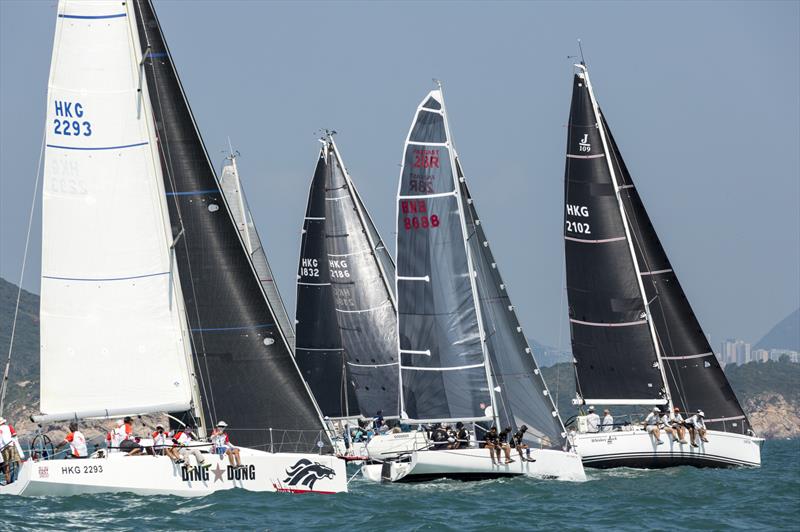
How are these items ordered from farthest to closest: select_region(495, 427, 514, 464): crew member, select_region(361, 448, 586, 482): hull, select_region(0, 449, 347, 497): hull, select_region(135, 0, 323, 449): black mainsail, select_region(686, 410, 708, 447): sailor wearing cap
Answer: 1. select_region(686, 410, 708, 447): sailor wearing cap
2. select_region(495, 427, 514, 464): crew member
3. select_region(361, 448, 586, 482): hull
4. select_region(135, 0, 323, 449): black mainsail
5. select_region(0, 449, 347, 497): hull

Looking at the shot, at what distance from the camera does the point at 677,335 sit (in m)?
38.3

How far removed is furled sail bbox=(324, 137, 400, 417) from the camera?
43.5 m

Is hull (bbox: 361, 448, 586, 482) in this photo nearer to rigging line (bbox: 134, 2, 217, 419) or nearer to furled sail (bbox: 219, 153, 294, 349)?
rigging line (bbox: 134, 2, 217, 419)

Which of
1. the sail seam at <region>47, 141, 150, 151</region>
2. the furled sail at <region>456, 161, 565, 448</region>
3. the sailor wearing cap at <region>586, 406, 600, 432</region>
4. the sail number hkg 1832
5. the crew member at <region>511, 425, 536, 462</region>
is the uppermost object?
the sail seam at <region>47, 141, 150, 151</region>

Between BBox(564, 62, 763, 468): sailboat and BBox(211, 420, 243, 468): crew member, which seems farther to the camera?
BBox(564, 62, 763, 468): sailboat

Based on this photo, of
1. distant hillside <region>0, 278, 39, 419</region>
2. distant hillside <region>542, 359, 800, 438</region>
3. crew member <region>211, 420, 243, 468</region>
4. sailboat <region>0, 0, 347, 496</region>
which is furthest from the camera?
distant hillside <region>542, 359, 800, 438</region>

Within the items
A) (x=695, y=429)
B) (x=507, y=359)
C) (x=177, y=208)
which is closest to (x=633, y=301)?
(x=695, y=429)

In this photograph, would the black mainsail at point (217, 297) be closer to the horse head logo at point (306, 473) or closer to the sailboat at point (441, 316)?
the horse head logo at point (306, 473)

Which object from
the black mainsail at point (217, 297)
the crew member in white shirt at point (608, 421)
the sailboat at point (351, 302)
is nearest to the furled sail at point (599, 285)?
the crew member in white shirt at point (608, 421)

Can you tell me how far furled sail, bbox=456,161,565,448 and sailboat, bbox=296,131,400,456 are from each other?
10322 millimetres

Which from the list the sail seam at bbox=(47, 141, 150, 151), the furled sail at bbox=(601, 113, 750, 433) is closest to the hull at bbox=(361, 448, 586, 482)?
the furled sail at bbox=(601, 113, 750, 433)

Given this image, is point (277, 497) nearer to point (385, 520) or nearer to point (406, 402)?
point (385, 520)

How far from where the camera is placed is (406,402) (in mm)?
32188

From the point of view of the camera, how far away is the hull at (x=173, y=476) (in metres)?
25.5
